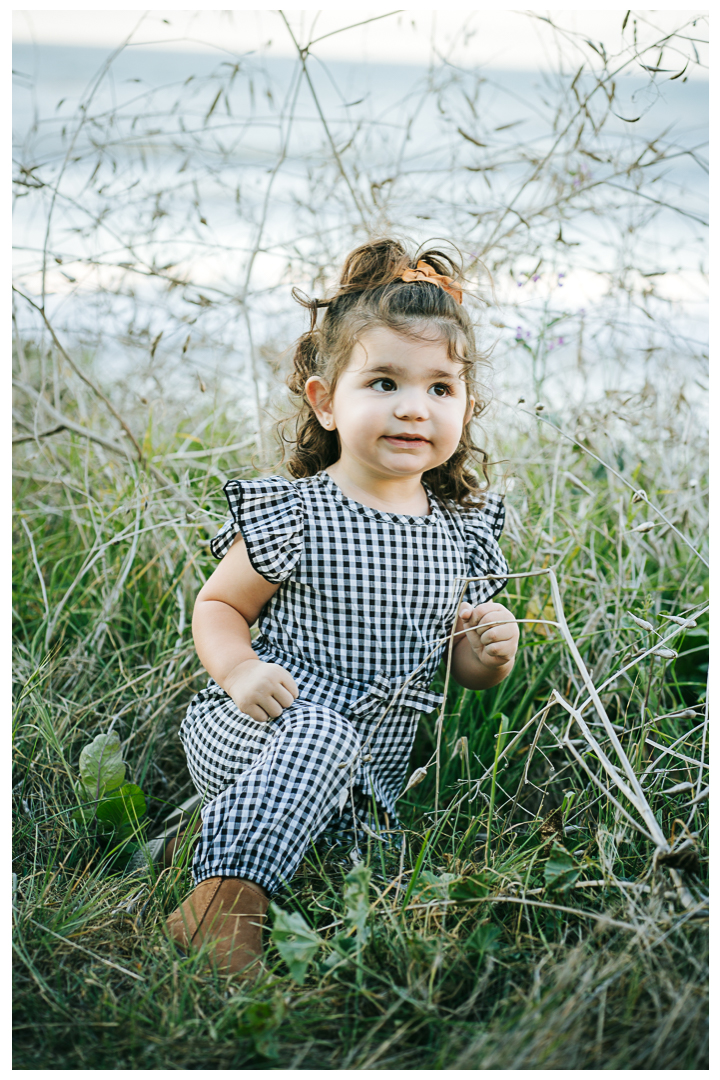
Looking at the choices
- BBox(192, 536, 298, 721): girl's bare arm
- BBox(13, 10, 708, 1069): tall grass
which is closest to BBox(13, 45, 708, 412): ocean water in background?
BBox(13, 10, 708, 1069): tall grass

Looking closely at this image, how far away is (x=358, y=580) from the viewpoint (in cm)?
155

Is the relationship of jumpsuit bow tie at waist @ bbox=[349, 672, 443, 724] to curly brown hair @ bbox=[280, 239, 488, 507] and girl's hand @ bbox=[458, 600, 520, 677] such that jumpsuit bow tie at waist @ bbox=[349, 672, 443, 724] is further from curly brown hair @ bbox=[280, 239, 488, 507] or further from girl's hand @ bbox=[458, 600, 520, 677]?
curly brown hair @ bbox=[280, 239, 488, 507]

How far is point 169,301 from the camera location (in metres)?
2.45

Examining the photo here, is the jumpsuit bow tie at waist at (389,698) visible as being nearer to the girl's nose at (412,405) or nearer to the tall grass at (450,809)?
the tall grass at (450,809)

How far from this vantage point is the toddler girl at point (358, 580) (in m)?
1.47

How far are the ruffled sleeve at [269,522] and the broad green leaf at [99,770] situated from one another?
0.48m

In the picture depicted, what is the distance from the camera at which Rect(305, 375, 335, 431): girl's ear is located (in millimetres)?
1645

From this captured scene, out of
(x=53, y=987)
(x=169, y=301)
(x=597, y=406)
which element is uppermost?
(x=169, y=301)

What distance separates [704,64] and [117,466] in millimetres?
1761

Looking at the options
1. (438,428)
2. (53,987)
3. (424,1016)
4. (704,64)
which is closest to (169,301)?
(438,428)

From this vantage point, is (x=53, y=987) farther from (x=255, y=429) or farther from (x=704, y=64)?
(x=704, y=64)

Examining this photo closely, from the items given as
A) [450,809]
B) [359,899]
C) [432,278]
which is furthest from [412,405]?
[359,899]

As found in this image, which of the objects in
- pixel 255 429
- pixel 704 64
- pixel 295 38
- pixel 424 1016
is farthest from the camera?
pixel 255 429

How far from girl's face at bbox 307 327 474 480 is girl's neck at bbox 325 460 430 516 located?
1.9 inches
